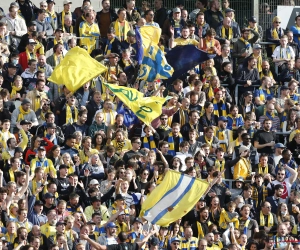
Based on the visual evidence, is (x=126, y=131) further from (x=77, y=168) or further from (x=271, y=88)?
(x=271, y=88)

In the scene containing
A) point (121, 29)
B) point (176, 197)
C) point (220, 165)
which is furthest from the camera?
point (121, 29)

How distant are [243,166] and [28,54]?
17.2 feet

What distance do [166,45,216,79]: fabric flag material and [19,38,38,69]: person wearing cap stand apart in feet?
9.96

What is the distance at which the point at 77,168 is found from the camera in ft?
99.5

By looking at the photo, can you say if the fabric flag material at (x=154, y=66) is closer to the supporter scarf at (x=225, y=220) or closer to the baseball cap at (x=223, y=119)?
the baseball cap at (x=223, y=119)

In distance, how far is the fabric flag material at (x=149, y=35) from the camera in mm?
33906

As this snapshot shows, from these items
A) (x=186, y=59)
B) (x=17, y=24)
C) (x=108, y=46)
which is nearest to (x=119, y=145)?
(x=186, y=59)

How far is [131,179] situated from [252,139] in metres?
4.03

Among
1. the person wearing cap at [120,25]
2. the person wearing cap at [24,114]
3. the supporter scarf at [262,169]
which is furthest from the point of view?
the person wearing cap at [120,25]

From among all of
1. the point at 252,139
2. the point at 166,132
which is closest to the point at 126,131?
the point at 166,132

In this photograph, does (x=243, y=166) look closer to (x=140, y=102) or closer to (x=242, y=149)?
(x=242, y=149)

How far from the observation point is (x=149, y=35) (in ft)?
112

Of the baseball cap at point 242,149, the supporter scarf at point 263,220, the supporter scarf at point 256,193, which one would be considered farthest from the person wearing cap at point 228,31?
the supporter scarf at point 263,220

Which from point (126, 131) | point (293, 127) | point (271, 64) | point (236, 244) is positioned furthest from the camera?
point (271, 64)
